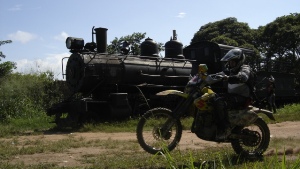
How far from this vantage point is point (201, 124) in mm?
5578

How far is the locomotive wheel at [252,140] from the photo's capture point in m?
5.74

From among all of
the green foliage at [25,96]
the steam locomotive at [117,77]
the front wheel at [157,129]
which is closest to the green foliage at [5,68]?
the green foliage at [25,96]

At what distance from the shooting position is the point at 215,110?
552 cm

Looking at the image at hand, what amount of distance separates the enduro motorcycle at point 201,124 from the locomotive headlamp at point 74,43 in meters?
7.31

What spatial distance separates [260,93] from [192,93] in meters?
12.3

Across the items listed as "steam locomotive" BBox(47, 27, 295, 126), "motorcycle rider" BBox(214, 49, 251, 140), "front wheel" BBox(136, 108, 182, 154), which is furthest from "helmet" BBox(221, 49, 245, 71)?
"steam locomotive" BBox(47, 27, 295, 126)

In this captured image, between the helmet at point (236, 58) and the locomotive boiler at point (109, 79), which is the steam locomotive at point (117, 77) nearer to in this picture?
the locomotive boiler at point (109, 79)

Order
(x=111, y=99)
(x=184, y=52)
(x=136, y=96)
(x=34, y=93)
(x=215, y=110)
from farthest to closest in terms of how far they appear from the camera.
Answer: (x=34, y=93) < (x=184, y=52) < (x=136, y=96) < (x=111, y=99) < (x=215, y=110)

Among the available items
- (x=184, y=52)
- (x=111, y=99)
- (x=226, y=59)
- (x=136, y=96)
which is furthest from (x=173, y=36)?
(x=226, y=59)

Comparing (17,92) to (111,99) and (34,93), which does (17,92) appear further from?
(111,99)

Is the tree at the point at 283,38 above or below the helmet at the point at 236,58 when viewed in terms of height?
above

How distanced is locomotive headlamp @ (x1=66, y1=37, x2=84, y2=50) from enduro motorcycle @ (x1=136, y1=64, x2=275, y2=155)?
24.0 feet

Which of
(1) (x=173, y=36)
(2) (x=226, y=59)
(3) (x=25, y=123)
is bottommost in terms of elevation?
(3) (x=25, y=123)

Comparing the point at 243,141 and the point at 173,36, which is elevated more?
the point at 173,36
